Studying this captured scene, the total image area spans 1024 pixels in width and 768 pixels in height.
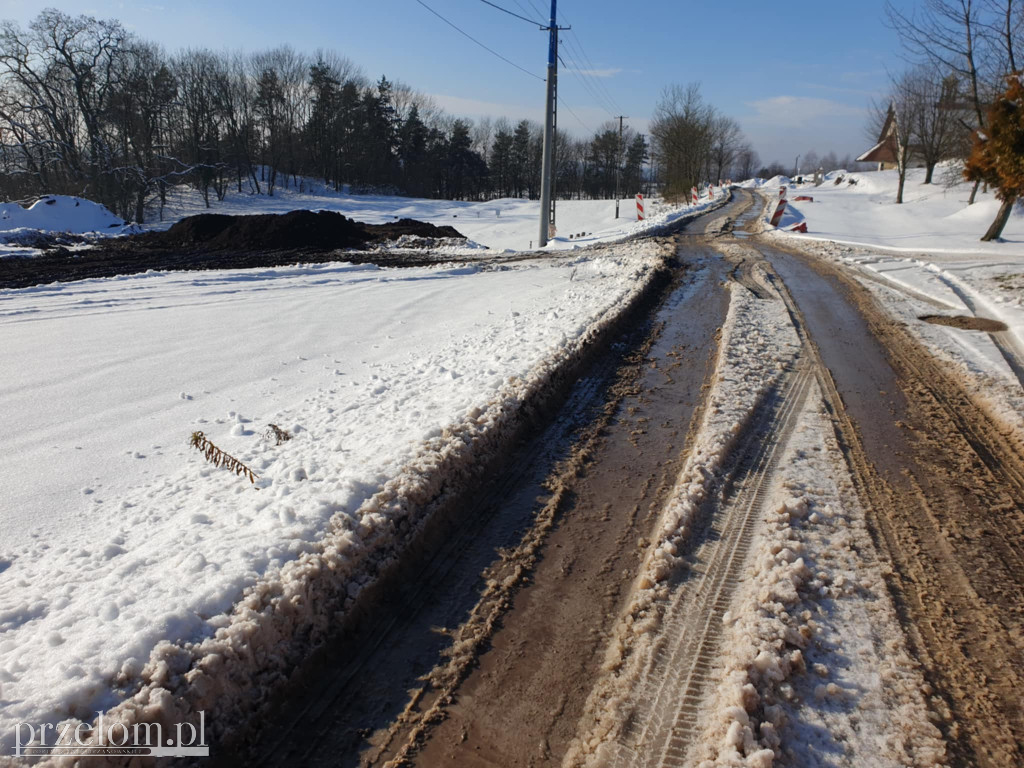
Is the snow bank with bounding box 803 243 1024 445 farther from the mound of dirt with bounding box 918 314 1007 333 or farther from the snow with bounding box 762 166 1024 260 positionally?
the snow with bounding box 762 166 1024 260

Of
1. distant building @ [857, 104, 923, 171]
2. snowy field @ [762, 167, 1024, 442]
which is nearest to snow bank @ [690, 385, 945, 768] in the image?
snowy field @ [762, 167, 1024, 442]

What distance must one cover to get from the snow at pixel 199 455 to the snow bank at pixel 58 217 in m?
16.4

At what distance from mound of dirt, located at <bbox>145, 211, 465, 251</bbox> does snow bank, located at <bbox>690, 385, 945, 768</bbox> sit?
19.0 m

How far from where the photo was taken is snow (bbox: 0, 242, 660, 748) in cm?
260

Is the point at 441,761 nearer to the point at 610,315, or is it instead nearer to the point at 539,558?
the point at 539,558

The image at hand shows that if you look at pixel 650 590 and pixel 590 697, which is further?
pixel 650 590

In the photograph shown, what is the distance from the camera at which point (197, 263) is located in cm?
1616

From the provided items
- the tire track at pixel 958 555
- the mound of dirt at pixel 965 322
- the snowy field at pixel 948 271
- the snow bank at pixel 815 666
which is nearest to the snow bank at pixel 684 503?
the snow bank at pixel 815 666

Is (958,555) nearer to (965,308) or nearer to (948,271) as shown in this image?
(965,308)

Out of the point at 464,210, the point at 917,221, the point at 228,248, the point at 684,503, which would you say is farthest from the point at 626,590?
the point at 464,210

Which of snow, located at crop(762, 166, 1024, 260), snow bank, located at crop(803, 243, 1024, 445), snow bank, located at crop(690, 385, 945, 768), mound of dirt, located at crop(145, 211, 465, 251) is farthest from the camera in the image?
mound of dirt, located at crop(145, 211, 465, 251)

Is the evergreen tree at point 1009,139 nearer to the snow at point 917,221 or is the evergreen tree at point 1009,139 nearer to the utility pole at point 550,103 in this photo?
the snow at point 917,221

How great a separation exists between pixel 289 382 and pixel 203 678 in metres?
4.34

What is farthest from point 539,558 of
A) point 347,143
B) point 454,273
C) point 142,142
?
point 347,143
